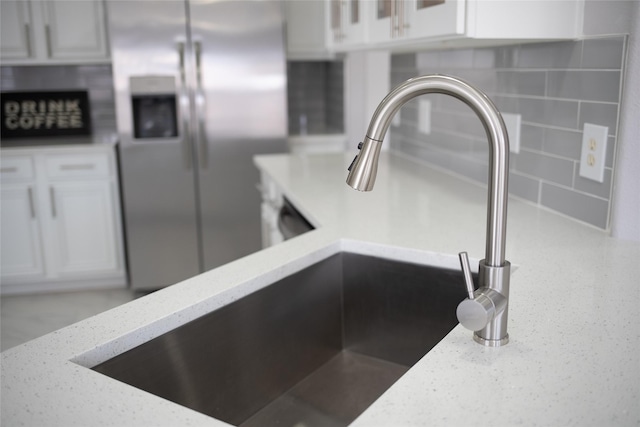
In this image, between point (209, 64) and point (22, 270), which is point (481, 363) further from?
point (22, 270)

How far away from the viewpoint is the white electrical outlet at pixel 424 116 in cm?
233

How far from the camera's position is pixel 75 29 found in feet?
11.1

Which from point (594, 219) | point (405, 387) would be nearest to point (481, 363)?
point (405, 387)

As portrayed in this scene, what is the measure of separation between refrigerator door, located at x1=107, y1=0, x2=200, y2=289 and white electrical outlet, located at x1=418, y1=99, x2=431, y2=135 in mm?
1335

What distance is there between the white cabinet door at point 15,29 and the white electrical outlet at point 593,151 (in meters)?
3.02

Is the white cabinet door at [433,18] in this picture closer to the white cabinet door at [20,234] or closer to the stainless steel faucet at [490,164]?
the stainless steel faucet at [490,164]

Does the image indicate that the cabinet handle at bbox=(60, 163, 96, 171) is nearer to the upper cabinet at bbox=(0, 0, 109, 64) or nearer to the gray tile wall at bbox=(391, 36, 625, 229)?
the upper cabinet at bbox=(0, 0, 109, 64)

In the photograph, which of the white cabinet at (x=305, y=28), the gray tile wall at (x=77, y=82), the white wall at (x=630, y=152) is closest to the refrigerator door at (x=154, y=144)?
the white cabinet at (x=305, y=28)

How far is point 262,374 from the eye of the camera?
1188mm

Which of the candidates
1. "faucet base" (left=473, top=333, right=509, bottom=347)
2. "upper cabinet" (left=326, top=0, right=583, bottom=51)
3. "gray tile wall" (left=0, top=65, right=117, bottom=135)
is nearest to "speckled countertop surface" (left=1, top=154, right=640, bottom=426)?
"faucet base" (left=473, top=333, right=509, bottom=347)

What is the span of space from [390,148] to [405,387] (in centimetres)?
211

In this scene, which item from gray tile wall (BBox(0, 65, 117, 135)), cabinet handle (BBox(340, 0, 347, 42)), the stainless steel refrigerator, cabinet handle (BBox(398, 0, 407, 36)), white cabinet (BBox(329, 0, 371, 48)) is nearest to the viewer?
cabinet handle (BBox(398, 0, 407, 36))

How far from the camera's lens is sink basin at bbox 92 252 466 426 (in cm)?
102

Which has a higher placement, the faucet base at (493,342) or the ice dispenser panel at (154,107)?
the ice dispenser panel at (154,107)
